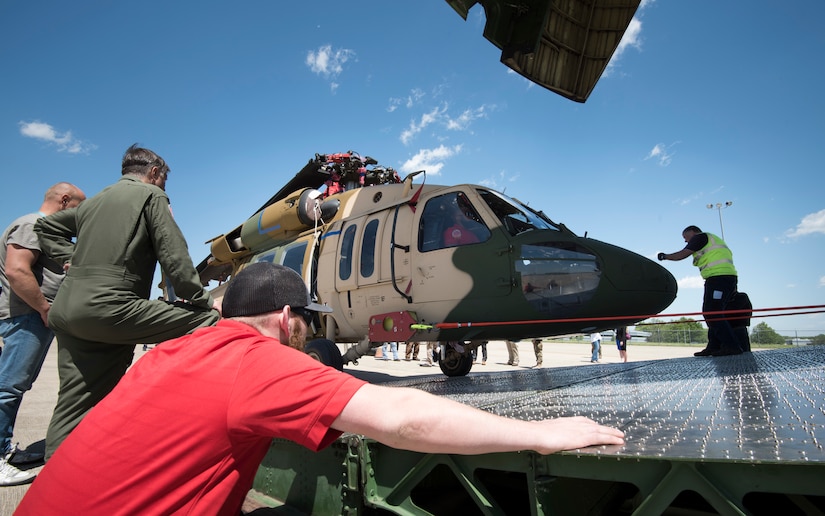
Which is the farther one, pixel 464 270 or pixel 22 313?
pixel 464 270

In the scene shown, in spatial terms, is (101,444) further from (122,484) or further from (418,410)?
(418,410)

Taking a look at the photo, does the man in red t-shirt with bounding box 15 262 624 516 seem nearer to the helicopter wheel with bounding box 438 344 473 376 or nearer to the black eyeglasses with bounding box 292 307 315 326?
the black eyeglasses with bounding box 292 307 315 326

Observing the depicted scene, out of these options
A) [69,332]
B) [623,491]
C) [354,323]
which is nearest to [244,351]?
[69,332]

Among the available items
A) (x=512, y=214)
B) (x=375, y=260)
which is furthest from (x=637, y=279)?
(x=375, y=260)

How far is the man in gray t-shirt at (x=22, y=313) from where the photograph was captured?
3.34 metres

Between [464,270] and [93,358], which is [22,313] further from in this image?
[464,270]

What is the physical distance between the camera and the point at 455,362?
665 centimetres

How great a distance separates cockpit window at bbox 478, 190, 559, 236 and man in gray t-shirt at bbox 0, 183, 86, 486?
399 centimetres

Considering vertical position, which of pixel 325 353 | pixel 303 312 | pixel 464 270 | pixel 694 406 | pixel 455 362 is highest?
pixel 464 270

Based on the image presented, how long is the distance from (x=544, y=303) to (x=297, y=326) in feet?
10.6

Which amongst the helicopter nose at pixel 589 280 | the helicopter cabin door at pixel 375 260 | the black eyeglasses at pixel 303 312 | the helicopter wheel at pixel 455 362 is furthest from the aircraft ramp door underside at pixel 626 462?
the helicopter wheel at pixel 455 362

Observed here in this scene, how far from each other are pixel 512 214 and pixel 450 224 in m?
0.70

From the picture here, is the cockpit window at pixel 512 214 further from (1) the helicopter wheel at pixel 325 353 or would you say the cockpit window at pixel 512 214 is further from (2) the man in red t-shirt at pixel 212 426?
(2) the man in red t-shirt at pixel 212 426

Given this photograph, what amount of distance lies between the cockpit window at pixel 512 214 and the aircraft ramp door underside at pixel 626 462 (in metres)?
1.88
